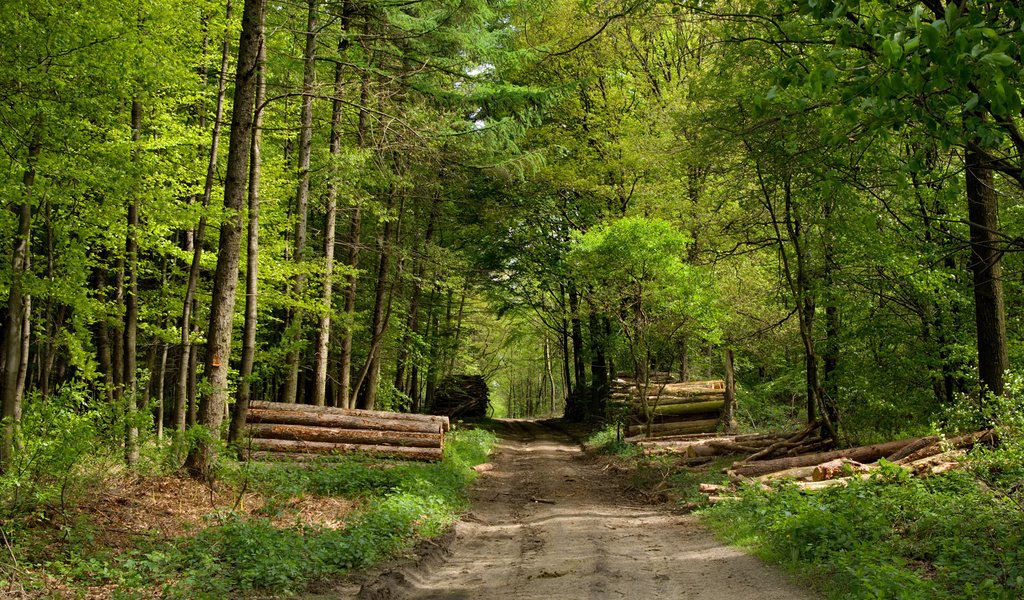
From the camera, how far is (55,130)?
976 cm

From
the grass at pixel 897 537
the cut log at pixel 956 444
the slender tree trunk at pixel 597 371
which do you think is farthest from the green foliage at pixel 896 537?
the slender tree trunk at pixel 597 371

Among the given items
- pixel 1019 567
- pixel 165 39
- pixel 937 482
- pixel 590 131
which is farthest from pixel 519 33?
pixel 1019 567

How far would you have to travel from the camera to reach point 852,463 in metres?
11.0

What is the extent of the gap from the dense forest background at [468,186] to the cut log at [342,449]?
75.1 inches

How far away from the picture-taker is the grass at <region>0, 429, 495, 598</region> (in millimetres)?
5840

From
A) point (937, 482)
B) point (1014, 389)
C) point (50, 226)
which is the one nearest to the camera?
point (1014, 389)

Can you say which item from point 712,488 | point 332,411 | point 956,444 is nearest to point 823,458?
point 712,488

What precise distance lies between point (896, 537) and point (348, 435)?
38.1 feet

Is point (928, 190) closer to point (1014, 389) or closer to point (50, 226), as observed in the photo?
point (1014, 389)

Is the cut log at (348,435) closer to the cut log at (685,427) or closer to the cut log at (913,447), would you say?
the cut log at (685,427)

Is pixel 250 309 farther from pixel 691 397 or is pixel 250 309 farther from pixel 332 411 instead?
pixel 691 397

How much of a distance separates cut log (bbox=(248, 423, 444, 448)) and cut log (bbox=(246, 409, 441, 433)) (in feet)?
0.36

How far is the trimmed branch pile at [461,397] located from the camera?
3738cm

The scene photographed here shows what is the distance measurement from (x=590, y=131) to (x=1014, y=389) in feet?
69.1
